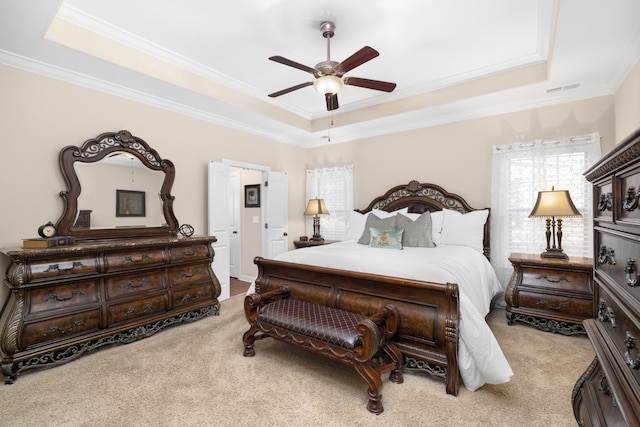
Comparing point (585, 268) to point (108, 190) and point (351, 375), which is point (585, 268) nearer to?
point (351, 375)

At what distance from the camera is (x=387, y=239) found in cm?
343

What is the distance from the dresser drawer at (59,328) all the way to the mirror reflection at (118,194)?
91 centimetres

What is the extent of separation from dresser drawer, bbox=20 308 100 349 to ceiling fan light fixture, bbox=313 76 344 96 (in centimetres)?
282

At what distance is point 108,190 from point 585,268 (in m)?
4.92

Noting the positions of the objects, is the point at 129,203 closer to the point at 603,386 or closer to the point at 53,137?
the point at 53,137

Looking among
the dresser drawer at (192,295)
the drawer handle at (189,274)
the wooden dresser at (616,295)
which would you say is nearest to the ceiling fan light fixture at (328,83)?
the wooden dresser at (616,295)

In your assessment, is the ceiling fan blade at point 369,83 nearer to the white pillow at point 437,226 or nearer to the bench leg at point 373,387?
the white pillow at point 437,226

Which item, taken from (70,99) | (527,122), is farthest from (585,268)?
(70,99)

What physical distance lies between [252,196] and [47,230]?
3.12 m

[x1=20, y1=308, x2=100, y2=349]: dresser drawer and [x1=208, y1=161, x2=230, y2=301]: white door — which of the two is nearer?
[x1=20, y1=308, x2=100, y2=349]: dresser drawer

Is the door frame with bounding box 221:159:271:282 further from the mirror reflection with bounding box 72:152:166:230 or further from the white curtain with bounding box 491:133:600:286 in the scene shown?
the white curtain with bounding box 491:133:600:286

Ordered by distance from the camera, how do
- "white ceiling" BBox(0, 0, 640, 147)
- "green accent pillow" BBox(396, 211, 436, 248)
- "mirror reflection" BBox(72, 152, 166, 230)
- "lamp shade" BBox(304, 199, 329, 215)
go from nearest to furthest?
"white ceiling" BBox(0, 0, 640, 147) < "mirror reflection" BBox(72, 152, 166, 230) < "green accent pillow" BBox(396, 211, 436, 248) < "lamp shade" BBox(304, 199, 329, 215)

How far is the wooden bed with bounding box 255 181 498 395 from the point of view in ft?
6.66

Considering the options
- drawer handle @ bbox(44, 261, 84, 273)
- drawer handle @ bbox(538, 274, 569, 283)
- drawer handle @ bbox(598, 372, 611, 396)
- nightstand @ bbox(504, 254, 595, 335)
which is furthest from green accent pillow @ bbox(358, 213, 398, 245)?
drawer handle @ bbox(44, 261, 84, 273)
